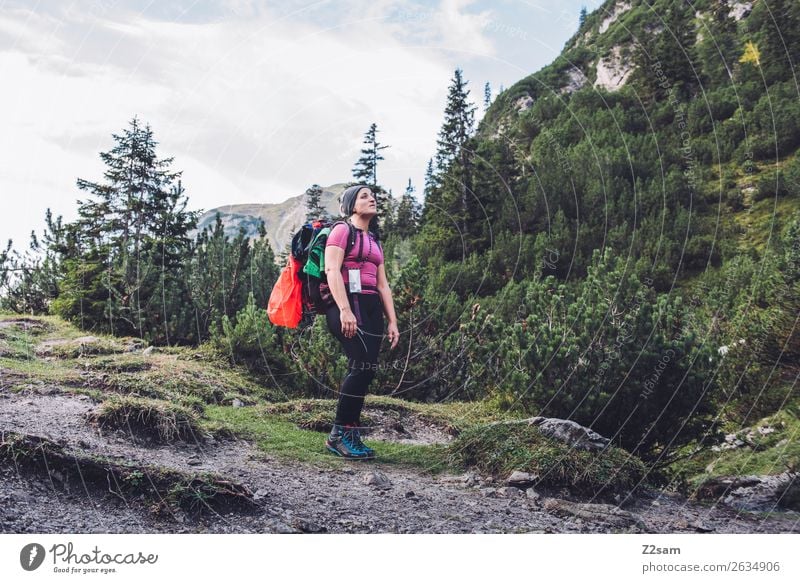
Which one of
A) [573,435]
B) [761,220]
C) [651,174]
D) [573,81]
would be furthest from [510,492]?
[573,81]

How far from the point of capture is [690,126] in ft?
73.8

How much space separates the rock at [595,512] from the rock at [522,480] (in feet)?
0.73

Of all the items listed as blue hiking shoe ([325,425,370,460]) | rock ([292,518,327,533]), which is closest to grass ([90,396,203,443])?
blue hiking shoe ([325,425,370,460])

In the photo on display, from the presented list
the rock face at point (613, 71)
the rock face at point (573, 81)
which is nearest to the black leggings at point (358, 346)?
the rock face at point (613, 71)

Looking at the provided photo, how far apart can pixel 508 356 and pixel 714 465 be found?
74.8 inches

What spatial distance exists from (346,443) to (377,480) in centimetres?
72

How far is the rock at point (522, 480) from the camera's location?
367cm

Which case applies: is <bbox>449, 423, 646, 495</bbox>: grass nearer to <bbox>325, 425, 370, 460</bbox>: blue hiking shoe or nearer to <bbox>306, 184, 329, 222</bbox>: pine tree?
<bbox>325, 425, 370, 460</bbox>: blue hiking shoe

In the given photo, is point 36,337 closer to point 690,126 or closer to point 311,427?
point 311,427

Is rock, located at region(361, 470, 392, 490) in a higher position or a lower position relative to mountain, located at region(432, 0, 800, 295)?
lower

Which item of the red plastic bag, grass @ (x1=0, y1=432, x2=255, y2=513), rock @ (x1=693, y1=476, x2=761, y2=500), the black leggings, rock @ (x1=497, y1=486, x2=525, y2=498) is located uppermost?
the red plastic bag

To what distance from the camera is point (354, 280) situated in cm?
397

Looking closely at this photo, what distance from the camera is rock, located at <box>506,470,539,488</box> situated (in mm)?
3668

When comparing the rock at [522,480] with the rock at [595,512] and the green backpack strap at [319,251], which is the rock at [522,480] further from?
the green backpack strap at [319,251]
